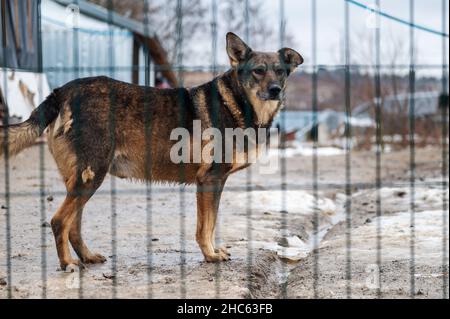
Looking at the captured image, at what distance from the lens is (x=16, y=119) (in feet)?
39.2

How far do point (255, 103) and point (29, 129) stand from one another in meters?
1.62

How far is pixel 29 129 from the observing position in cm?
504

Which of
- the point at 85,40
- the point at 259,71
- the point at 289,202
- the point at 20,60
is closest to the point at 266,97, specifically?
the point at 259,71

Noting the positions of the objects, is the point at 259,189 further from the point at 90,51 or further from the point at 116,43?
the point at 116,43

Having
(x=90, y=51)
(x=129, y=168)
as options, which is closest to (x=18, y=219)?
(x=129, y=168)

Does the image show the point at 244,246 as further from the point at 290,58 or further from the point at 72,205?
the point at 72,205

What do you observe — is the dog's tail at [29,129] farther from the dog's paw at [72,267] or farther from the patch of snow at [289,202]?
the patch of snow at [289,202]

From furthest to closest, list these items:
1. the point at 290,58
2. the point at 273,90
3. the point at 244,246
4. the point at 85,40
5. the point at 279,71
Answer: the point at 85,40
the point at 244,246
the point at 290,58
the point at 279,71
the point at 273,90

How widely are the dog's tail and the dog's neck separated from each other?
1256 mm

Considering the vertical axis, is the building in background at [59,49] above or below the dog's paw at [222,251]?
above

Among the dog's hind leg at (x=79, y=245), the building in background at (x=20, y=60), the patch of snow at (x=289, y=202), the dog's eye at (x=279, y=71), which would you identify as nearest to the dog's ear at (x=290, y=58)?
the dog's eye at (x=279, y=71)

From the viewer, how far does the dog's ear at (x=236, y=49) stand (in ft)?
18.3

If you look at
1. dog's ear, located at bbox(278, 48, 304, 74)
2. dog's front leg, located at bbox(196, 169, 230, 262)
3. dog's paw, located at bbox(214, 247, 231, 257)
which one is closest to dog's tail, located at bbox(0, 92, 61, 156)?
dog's front leg, located at bbox(196, 169, 230, 262)

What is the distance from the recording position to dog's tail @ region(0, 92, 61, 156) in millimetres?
4996
